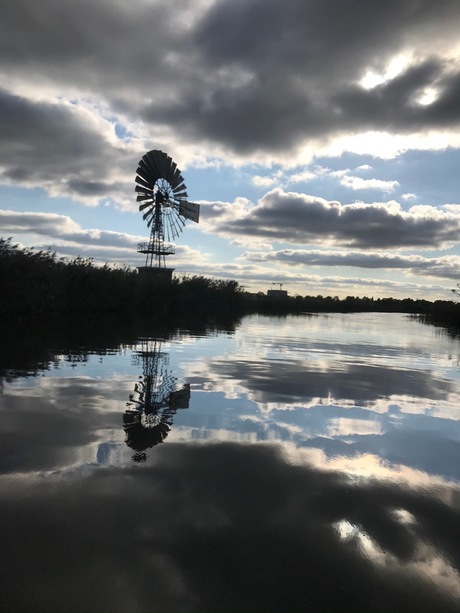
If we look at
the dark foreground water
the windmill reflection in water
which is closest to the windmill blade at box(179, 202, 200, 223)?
the windmill reflection in water

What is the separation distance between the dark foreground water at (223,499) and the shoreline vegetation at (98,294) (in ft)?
49.9

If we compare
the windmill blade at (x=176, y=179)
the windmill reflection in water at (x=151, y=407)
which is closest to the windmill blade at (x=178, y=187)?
the windmill blade at (x=176, y=179)

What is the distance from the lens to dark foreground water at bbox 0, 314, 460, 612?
2643mm

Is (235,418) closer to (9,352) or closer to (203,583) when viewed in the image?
(203,583)

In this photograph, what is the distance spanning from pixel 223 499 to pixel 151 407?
10.1ft

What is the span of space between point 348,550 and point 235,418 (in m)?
3.36

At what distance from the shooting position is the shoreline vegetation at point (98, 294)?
22.1 meters

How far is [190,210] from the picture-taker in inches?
2194

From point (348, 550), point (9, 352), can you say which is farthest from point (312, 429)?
point (9, 352)

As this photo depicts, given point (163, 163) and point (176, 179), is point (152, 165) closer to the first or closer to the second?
point (163, 163)

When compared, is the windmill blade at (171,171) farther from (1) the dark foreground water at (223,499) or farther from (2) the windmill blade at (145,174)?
(1) the dark foreground water at (223,499)

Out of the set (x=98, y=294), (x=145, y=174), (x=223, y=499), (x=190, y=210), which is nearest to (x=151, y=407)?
(x=223, y=499)

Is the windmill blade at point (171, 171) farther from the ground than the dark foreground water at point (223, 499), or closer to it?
farther from the ground

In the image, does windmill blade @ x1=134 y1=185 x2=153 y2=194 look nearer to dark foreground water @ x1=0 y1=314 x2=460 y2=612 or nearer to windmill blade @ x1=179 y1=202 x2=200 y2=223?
windmill blade @ x1=179 y1=202 x2=200 y2=223
